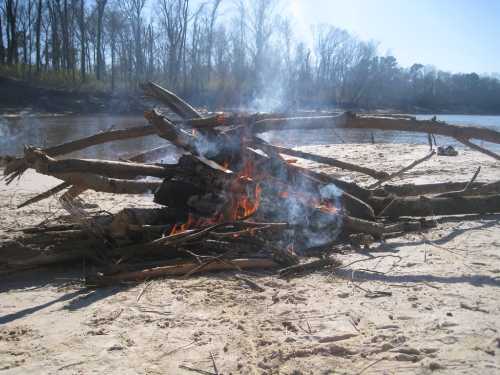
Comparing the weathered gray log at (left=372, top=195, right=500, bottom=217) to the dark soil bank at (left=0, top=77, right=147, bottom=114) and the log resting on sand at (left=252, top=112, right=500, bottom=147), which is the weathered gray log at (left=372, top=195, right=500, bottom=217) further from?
the dark soil bank at (left=0, top=77, right=147, bottom=114)

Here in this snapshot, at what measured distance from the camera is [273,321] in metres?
2.89

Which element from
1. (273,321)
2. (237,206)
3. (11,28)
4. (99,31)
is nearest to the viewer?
(273,321)

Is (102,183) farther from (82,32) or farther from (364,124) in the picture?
(82,32)

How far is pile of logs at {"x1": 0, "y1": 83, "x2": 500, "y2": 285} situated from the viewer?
3922 millimetres

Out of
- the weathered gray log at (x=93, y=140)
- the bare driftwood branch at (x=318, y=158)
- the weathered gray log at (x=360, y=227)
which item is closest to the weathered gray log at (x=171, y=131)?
the weathered gray log at (x=93, y=140)

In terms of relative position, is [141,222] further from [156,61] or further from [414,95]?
[414,95]

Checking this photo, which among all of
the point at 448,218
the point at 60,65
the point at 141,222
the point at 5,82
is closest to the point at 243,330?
the point at 141,222

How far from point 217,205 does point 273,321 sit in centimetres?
177

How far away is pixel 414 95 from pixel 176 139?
7409cm

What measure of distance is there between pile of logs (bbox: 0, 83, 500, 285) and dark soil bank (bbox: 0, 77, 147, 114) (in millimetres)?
32916

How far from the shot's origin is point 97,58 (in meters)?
47.1

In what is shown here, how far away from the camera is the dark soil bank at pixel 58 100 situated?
35000mm

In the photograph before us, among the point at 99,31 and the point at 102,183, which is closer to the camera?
the point at 102,183

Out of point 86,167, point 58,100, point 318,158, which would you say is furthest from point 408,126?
point 58,100
